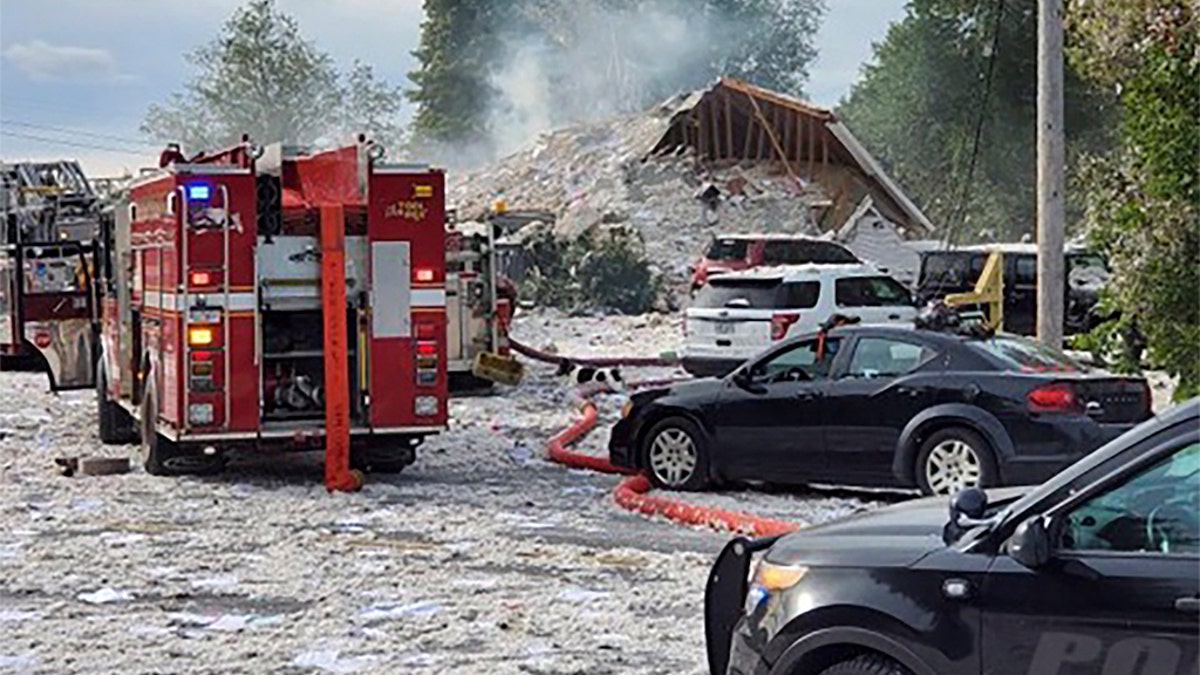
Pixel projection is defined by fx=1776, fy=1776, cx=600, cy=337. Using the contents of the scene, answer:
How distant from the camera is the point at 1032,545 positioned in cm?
526

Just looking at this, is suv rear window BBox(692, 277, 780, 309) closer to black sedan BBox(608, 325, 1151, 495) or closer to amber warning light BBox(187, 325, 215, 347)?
black sedan BBox(608, 325, 1151, 495)

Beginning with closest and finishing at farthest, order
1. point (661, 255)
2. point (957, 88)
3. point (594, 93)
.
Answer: point (661, 255), point (957, 88), point (594, 93)

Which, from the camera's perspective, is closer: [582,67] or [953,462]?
[953,462]

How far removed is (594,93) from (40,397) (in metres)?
56.5

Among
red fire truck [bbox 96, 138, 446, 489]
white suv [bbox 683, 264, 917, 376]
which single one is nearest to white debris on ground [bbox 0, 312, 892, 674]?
red fire truck [bbox 96, 138, 446, 489]

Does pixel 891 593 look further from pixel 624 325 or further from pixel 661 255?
pixel 661 255

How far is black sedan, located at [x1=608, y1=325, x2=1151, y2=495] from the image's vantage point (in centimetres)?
1230

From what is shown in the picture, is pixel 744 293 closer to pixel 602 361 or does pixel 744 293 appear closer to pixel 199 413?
pixel 602 361

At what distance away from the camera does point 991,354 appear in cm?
1283

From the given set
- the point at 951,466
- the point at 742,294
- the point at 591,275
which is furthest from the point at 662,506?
the point at 591,275

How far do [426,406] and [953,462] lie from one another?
4.35 m

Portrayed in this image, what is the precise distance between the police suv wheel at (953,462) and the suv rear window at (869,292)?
10.1 metres

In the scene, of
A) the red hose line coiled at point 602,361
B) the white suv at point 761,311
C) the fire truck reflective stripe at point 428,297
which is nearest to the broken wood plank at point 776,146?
the red hose line coiled at point 602,361

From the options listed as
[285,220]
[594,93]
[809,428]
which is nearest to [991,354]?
[809,428]
